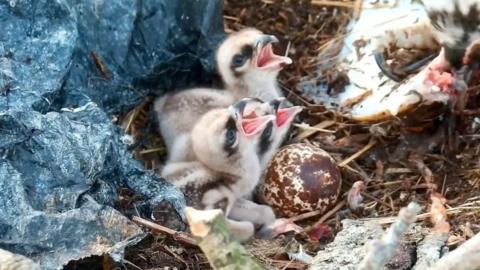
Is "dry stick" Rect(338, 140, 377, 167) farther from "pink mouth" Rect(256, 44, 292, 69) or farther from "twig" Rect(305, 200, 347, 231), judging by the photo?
"pink mouth" Rect(256, 44, 292, 69)

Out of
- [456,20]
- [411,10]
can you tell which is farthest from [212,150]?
[411,10]

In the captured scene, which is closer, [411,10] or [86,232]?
[86,232]

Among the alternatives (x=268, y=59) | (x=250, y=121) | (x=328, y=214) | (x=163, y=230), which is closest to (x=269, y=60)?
(x=268, y=59)

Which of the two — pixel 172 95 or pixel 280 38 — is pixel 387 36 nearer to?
pixel 280 38

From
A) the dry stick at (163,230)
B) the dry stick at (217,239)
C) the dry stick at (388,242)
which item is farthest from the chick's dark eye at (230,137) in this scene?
the dry stick at (388,242)

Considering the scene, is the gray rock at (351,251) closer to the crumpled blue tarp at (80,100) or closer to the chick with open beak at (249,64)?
the crumpled blue tarp at (80,100)

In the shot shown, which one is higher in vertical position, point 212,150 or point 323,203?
point 212,150
